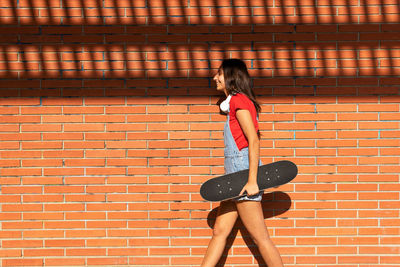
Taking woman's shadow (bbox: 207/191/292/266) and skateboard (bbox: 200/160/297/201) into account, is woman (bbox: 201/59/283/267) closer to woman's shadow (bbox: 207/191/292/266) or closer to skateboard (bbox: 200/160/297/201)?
skateboard (bbox: 200/160/297/201)

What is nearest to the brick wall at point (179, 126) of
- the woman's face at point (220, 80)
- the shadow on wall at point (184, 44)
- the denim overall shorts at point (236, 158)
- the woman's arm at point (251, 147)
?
the shadow on wall at point (184, 44)

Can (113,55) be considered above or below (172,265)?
above

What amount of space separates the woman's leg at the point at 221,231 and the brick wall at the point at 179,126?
0.30m

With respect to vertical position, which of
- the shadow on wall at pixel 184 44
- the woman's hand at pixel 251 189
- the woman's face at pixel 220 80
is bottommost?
the woman's hand at pixel 251 189

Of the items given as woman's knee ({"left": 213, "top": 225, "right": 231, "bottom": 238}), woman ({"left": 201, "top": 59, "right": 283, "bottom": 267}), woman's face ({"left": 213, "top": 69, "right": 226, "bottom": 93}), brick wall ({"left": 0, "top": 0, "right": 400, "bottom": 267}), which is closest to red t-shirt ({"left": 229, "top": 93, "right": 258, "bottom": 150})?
woman ({"left": 201, "top": 59, "right": 283, "bottom": 267})

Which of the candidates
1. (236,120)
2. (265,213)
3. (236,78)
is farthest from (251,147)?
(265,213)

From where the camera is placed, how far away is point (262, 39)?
3762 millimetres

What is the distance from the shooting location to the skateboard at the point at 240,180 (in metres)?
3.33

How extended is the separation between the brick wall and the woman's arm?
22.4 inches

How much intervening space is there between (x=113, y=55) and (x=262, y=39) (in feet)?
4.08

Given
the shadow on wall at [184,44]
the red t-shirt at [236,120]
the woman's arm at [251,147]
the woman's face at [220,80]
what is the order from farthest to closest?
the shadow on wall at [184,44], the woman's face at [220,80], the red t-shirt at [236,120], the woman's arm at [251,147]

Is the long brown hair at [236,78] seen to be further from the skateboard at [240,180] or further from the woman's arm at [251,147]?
the skateboard at [240,180]

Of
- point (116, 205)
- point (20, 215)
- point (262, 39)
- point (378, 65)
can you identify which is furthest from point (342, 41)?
point (20, 215)

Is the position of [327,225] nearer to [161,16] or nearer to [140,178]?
[140,178]
